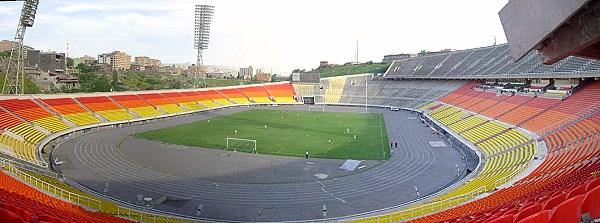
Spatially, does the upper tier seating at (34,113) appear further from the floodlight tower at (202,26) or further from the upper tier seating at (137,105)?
the floodlight tower at (202,26)

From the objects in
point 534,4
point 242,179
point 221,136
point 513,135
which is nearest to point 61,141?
point 221,136

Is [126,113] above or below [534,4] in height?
below

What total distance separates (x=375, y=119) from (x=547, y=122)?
83.4ft

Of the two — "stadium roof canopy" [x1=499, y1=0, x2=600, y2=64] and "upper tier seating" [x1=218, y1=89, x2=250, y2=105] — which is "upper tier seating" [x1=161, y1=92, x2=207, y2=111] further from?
"stadium roof canopy" [x1=499, y1=0, x2=600, y2=64]

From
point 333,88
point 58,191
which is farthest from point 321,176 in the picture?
point 333,88

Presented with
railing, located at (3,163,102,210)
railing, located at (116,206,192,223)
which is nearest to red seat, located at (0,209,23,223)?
railing, located at (116,206,192,223)

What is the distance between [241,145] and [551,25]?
87.6 feet

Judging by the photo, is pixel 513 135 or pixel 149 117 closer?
pixel 513 135

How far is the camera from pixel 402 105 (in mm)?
68500

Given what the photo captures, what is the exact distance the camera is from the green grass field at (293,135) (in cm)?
3095

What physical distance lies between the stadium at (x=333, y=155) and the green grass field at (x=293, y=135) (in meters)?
0.20

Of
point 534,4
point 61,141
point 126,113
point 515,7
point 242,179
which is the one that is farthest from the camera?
point 126,113

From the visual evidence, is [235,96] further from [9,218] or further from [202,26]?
[9,218]

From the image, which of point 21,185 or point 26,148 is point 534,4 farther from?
point 26,148
